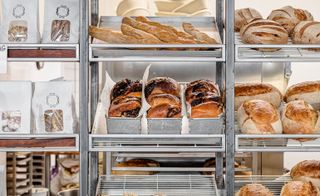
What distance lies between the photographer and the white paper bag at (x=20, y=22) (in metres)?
1.90

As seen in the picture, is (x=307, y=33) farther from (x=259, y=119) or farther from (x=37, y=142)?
(x=37, y=142)

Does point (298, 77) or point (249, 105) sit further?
point (298, 77)

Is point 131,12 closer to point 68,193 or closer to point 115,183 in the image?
point 68,193

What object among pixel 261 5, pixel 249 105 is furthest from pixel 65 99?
pixel 261 5

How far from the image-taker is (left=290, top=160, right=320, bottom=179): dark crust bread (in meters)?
2.12

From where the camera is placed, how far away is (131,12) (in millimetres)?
3730

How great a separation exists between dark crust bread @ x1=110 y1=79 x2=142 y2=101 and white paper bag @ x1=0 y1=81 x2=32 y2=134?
324mm

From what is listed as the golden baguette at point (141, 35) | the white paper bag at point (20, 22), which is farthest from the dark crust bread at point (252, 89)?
the white paper bag at point (20, 22)

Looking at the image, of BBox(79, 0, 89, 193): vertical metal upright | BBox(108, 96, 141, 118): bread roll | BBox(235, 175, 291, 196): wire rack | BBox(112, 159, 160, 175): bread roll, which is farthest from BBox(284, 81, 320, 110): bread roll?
BBox(112, 159, 160, 175): bread roll

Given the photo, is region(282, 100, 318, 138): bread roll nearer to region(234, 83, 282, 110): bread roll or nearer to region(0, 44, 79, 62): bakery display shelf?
region(234, 83, 282, 110): bread roll

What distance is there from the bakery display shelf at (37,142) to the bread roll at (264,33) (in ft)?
2.46

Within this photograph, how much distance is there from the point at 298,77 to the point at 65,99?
3272 millimetres

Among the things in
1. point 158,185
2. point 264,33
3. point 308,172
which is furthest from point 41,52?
point 308,172

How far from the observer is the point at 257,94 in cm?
218
